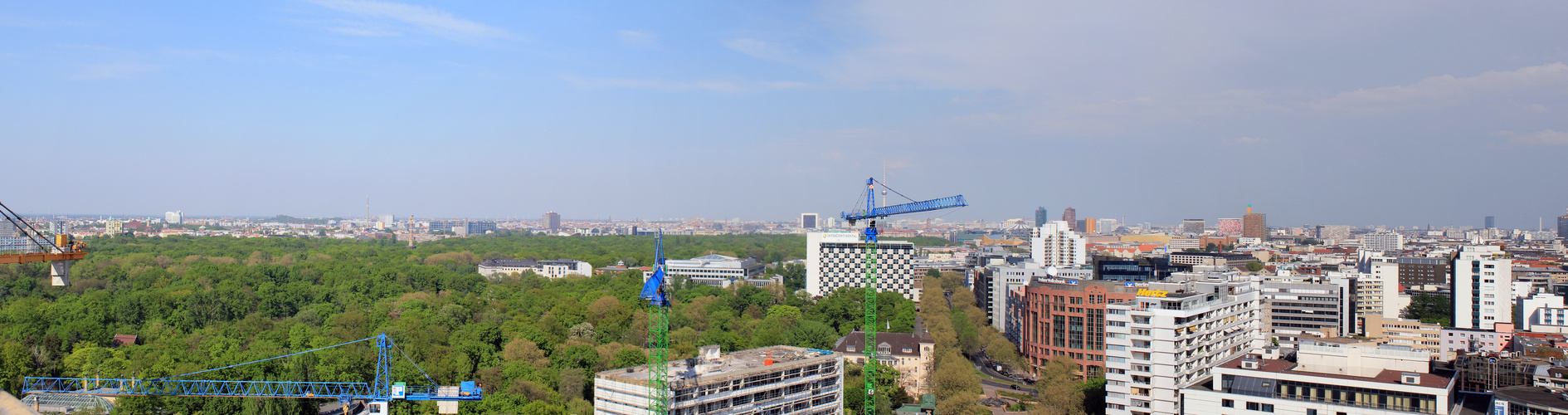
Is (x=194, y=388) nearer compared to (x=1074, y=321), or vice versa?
(x=194, y=388)

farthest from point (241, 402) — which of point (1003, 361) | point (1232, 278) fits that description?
point (1232, 278)

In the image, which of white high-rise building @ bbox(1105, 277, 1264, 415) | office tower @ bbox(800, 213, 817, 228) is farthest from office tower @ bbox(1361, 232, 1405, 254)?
white high-rise building @ bbox(1105, 277, 1264, 415)

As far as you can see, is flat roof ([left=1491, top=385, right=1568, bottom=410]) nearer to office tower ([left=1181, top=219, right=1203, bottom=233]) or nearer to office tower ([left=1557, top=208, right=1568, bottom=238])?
office tower ([left=1557, top=208, right=1568, bottom=238])

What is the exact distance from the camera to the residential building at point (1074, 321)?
33.3 m

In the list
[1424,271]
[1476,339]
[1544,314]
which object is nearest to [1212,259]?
[1424,271]

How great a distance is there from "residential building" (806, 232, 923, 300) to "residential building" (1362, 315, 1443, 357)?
79.5ft

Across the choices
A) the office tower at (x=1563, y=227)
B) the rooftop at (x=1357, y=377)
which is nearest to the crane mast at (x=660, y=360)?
the rooftop at (x=1357, y=377)

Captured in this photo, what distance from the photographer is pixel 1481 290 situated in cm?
4294

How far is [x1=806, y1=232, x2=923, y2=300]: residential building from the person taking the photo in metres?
59.4

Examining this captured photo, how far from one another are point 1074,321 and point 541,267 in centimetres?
5694

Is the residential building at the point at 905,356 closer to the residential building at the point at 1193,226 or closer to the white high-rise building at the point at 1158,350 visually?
the white high-rise building at the point at 1158,350

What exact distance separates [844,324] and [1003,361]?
10702 mm

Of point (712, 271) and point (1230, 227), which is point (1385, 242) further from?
point (712, 271)

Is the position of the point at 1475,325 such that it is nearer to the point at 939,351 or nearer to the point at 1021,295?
the point at 1021,295
